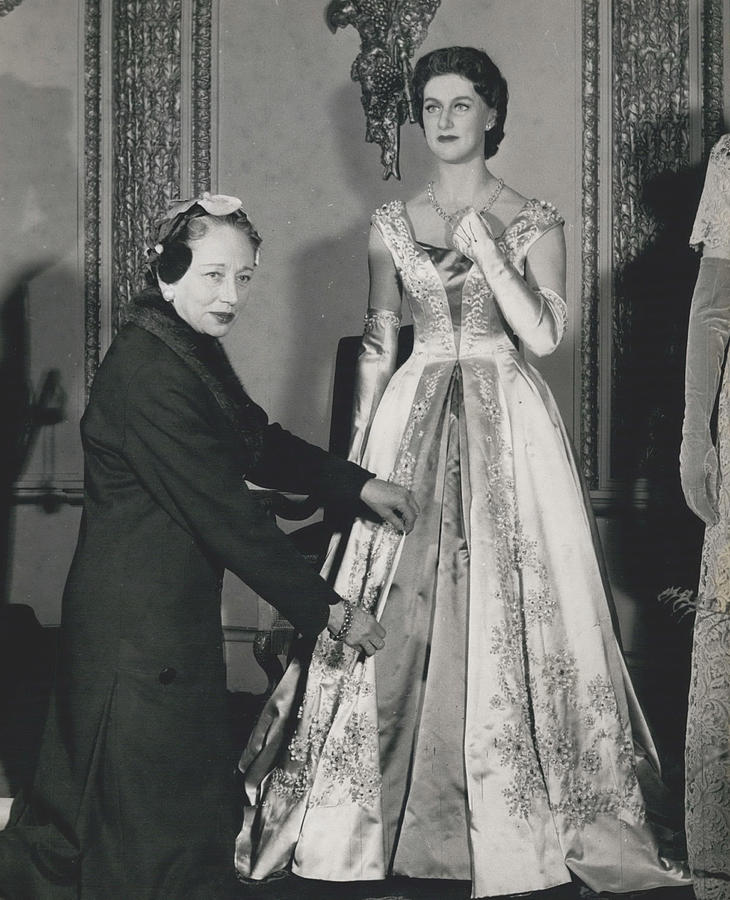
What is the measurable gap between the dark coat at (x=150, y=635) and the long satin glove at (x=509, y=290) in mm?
862

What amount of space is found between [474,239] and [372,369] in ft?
1.51

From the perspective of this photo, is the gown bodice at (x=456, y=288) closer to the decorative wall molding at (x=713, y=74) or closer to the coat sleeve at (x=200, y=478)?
the coat sleeve at (x=200, y=478)

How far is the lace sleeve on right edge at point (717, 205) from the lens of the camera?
2.37 m

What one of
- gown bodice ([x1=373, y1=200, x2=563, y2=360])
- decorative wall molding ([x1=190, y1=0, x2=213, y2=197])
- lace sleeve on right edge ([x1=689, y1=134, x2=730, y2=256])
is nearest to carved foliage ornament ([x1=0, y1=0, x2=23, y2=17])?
decorative wall molding ([x1=190, y1=0, x2=213, y2=197])

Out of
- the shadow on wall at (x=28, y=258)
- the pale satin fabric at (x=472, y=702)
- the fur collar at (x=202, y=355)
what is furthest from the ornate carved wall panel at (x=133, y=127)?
the fur collar at (x=202, y=355)

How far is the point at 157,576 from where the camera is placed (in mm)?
2025

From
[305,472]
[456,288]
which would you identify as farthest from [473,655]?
[456,288]

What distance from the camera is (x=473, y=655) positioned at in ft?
8.27

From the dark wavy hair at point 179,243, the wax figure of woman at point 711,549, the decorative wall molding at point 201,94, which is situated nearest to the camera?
the dark wavy hair at point 179,243

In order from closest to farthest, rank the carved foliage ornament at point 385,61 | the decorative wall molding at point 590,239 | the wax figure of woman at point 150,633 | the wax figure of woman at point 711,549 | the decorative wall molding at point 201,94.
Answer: the wax figure of woman at point 150,633, the wax figure of woman at point 711,549, the decorative wall molding at point 590,239, the carved foliage ornament at point 385,61, the decorative wall molding at point 201,94

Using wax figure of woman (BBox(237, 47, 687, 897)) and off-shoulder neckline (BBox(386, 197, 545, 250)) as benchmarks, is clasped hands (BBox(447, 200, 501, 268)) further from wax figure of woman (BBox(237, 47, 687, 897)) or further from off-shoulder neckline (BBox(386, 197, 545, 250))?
off-shoulder neckline (BBox(386, 197, 545, 250))

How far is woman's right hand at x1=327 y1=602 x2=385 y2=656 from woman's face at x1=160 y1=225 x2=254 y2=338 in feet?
2.05

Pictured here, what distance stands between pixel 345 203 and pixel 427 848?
7.94 ft

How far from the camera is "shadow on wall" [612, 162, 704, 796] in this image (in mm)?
3660
